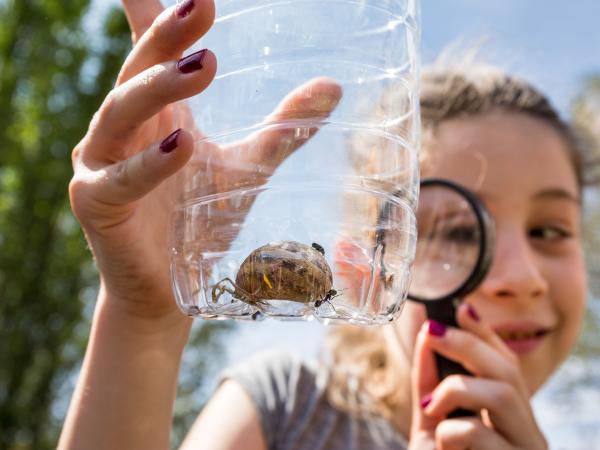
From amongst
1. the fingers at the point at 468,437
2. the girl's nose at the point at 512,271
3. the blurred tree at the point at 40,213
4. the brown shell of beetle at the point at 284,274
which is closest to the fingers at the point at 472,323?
the fingers at the point at 468,437

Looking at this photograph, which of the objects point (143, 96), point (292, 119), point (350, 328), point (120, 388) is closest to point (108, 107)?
point (143, 96)

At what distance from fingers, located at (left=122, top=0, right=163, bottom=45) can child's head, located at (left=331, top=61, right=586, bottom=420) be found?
1.15 m

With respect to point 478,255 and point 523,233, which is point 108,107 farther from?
point 523,233

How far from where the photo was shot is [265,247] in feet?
3.94

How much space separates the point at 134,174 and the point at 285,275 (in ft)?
1.18

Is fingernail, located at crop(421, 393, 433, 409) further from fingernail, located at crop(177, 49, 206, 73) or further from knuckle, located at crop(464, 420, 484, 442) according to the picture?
fingernail, located at crop(177, 49, 206, 73)

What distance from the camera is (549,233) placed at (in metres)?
2.36

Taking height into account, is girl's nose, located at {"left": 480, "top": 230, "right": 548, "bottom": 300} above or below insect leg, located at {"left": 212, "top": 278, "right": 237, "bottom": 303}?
above

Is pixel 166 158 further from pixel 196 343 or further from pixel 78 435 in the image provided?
pixel 196 343

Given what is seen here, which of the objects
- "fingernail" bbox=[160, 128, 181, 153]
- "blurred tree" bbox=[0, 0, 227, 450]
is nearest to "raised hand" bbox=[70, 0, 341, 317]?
"fingernail" bbox=[160, 128, 181, 153]

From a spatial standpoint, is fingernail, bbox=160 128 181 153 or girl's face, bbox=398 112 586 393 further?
girl's face, bbox=398 112 586 393

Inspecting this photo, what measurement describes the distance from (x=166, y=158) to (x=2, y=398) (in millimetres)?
12090

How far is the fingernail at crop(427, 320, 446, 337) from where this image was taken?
178 cm

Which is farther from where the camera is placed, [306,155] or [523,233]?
[523,233]
